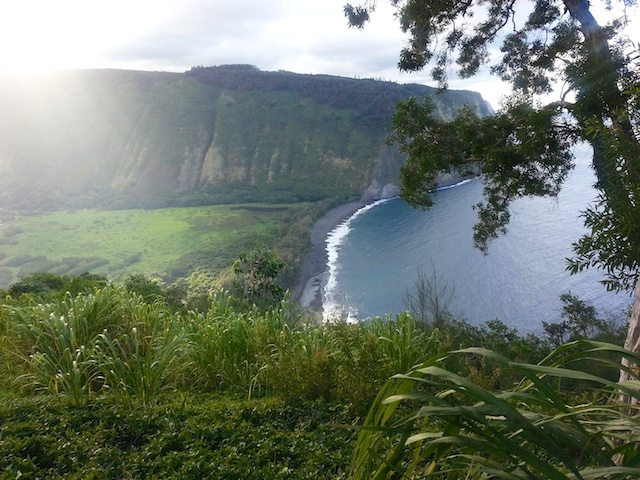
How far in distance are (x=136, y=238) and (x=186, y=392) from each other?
42548mm

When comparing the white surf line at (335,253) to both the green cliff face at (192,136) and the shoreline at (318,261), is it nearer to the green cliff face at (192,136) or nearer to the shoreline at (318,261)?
the shoreline at (318,261)

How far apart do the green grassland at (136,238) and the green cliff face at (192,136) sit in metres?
6.51

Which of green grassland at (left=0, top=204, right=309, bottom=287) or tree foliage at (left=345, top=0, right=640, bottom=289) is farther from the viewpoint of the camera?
green grassland at (left=0, top=204, right=309, bottom=287)

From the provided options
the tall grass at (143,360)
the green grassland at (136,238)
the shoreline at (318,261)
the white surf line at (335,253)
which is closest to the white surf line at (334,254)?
the white surf line at (335,253)

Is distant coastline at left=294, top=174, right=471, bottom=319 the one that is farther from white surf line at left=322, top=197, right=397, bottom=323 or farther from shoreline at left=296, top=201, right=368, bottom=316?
white surf line at left=322, top=197, right=397, bottom=323

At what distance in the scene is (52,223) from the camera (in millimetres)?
46094

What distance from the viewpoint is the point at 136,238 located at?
42.3 m

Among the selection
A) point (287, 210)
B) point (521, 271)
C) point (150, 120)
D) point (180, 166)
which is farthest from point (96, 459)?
point (150, 120)

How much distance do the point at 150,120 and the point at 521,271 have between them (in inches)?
2506

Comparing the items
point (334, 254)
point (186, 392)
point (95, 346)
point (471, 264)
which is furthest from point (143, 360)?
point (334, 254)

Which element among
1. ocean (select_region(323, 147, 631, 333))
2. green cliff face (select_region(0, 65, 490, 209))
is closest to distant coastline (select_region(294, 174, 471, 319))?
ocean (select_region(323, 147, 631, 333))

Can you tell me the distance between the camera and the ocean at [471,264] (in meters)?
19.2

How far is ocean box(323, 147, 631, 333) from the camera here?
19202 millimetres

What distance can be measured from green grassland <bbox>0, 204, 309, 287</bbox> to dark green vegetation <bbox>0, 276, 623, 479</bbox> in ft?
84.5
